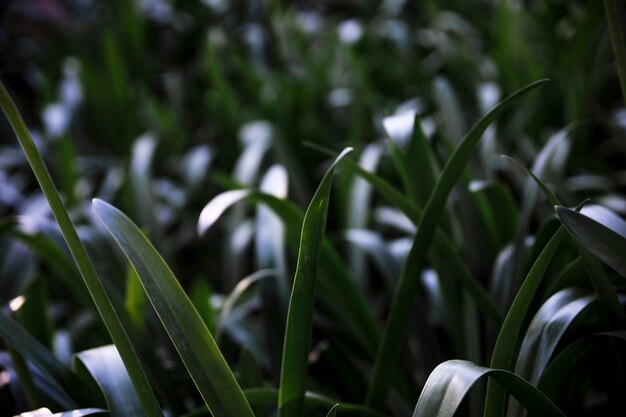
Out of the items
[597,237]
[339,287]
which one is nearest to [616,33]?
[597,237]

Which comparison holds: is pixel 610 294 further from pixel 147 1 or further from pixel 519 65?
pixel 147 1

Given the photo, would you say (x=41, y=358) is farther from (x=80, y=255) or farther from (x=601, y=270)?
(x=601, y=270)

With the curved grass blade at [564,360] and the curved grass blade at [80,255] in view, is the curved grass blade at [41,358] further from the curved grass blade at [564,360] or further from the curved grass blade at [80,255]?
the curved grass blade at [564,360]

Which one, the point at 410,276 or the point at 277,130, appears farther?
the point at 277,130

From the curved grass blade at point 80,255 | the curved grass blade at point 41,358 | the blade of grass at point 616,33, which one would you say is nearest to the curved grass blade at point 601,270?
the blade of grass at point 616,33

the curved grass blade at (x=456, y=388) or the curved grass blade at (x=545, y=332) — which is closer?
the curved grass blade at (x=456, y=388)

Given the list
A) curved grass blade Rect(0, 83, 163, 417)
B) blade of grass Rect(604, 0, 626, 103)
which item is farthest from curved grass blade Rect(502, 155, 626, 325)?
curved grass blade Rect(0, 83, 163, 417)
